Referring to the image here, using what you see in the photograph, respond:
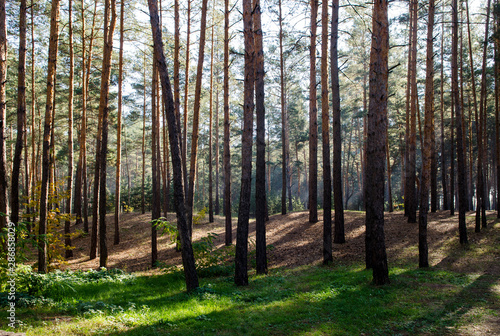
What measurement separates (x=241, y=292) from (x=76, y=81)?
763 inches

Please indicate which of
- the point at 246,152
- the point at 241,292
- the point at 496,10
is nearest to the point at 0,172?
the point at 246,152

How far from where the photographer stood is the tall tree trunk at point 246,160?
25.9ft

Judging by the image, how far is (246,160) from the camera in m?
8.20

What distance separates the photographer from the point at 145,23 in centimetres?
1415

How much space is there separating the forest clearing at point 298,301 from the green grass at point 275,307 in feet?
0.06

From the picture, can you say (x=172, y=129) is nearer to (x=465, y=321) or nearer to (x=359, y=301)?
(x=359, y=301)

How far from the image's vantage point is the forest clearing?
16.0 ft

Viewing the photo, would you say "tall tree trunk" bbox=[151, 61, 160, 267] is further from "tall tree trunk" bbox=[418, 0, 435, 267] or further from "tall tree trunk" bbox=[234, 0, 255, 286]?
"tall tree trunk" bbox=[418, 0, 435, 267]

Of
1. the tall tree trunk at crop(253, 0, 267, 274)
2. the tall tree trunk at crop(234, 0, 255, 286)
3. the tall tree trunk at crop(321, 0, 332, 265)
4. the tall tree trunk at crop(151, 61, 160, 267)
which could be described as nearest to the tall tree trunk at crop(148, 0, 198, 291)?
the tall tree trunk at crop(234, 0, 255, 286)

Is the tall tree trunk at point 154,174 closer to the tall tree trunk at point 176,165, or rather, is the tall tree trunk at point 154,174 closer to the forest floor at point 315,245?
the forest floor at point 315,245

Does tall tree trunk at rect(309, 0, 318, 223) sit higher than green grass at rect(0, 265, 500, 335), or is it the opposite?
tall tree trunk at rect(309, 0, 318, 223)

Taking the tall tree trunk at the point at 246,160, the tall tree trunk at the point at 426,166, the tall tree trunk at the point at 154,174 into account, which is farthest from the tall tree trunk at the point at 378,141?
the tall tree trunk at the point at 154,174

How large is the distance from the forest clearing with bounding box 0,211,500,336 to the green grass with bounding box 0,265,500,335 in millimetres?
17

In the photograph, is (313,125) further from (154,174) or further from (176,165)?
(176,165)
